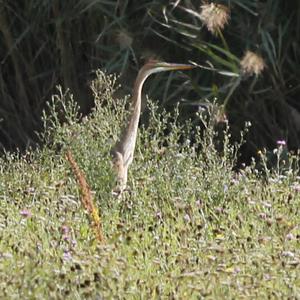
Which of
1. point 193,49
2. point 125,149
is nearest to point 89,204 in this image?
point 125,149

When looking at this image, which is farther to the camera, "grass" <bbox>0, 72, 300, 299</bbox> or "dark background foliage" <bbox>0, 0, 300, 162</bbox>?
"dark background foliage" <bbox>0, 0, 300, 162</bbox>

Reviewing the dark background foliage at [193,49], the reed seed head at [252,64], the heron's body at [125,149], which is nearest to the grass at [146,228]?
the heron's body at [125,149]

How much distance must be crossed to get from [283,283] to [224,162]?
232 centimetres

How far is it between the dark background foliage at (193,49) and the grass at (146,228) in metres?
1.60

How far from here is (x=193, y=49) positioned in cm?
1028

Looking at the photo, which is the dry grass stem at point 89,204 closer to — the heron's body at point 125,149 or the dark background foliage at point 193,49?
the heron's body at point 125,149

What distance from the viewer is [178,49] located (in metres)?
10.4

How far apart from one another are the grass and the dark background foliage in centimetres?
160

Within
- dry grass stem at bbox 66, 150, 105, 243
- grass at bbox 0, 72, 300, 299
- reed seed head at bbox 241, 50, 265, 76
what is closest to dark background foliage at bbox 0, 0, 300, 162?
reed seed head at bbox 241, 50, 265, 76

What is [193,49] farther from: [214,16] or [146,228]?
[146,228]

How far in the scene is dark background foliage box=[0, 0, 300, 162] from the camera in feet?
32.8

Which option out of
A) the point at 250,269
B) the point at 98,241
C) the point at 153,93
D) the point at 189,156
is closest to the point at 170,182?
the point at 189,156

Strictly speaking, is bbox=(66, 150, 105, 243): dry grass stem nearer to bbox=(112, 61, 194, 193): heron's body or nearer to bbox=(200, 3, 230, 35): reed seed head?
bbox=(112, 61, 194, 193): heron's body

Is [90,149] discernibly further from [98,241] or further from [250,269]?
[250,269]
